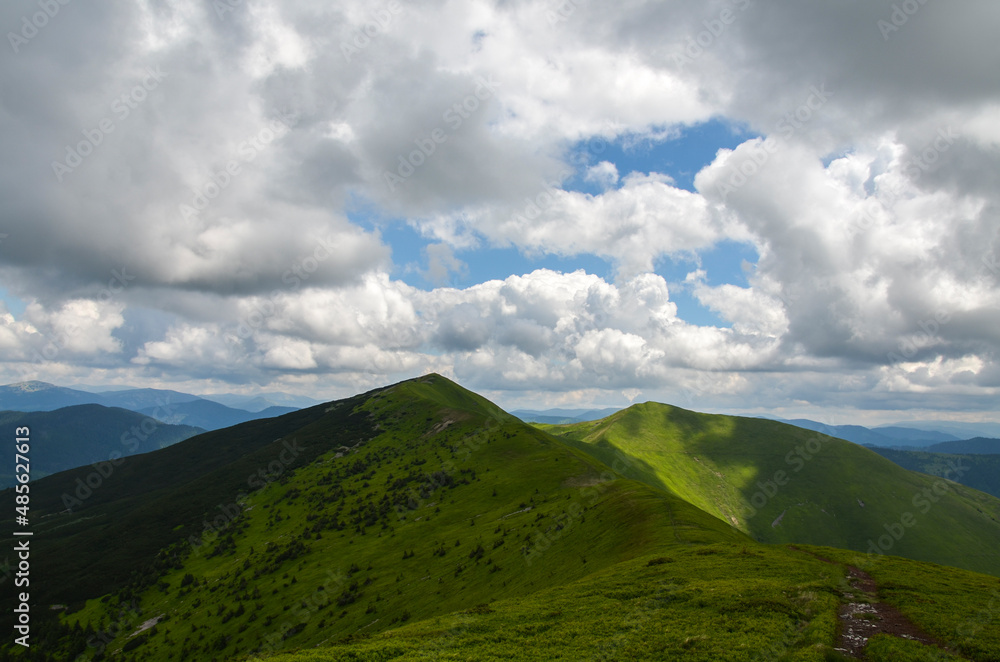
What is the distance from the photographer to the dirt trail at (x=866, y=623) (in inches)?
944

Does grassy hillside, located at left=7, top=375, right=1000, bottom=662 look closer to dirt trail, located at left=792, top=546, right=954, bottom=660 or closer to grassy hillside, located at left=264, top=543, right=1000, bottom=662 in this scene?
grassy hillside, located at left=264, top=543, right=1000, bottom=662

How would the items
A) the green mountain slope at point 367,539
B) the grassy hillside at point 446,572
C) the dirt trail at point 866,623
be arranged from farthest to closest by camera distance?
the green mountain slope at point 367,539, the grassy hillside at point 446,572, the dirt trail at point 866,623

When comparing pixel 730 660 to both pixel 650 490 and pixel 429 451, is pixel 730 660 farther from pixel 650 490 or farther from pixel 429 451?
pixel 429 451

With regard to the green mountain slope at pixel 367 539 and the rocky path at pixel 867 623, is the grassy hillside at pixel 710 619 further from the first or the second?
the green mountain slope at pixel 367 539

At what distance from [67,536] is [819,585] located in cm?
24030

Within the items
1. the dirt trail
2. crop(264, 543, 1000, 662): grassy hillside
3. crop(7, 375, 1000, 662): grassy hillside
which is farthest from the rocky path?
crop(7, 375, 1000, 662): grassy hillside

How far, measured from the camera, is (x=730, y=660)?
2280cm

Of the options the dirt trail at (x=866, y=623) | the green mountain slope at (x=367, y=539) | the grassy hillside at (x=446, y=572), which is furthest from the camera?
the green mountain slope at (x=367, y=539)

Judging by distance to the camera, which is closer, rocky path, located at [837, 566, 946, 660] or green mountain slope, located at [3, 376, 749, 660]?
rocky path, located at [837, 566, 946, 660]

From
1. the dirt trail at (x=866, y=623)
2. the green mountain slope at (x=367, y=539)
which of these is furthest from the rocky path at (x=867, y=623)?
the green mountain slope at (x=367, y=539)

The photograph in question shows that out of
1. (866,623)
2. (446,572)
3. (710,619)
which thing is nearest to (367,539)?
(446,572)

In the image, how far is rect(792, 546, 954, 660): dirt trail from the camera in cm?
2398

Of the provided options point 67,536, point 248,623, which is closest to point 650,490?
point 248,623

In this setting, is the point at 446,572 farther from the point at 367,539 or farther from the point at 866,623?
the point at 866,623
